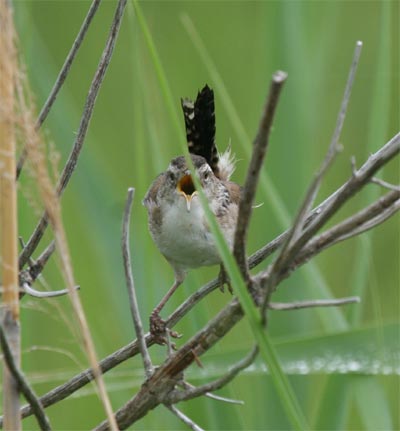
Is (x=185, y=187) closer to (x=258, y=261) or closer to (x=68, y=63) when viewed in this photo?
(x=258, y=261)

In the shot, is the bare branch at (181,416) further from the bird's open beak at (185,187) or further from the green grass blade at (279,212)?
the bird's open beak at (185,187)

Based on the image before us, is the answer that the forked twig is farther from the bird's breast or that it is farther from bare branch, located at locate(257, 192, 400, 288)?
the bird's breast

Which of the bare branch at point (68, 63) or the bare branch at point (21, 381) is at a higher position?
the bare branch at point (68, 63)

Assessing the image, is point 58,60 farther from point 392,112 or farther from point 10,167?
point 10,167

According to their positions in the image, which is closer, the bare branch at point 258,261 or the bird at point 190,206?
the bare branch at point 258,261

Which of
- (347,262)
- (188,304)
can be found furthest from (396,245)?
(188,304)

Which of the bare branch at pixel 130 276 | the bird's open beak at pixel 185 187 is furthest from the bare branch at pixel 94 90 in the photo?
the bird's open beak at pixel 185 187

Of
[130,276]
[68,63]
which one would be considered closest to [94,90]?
[68,63]

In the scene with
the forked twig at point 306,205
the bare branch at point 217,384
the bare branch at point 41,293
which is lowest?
the bare branch at point 217,384
